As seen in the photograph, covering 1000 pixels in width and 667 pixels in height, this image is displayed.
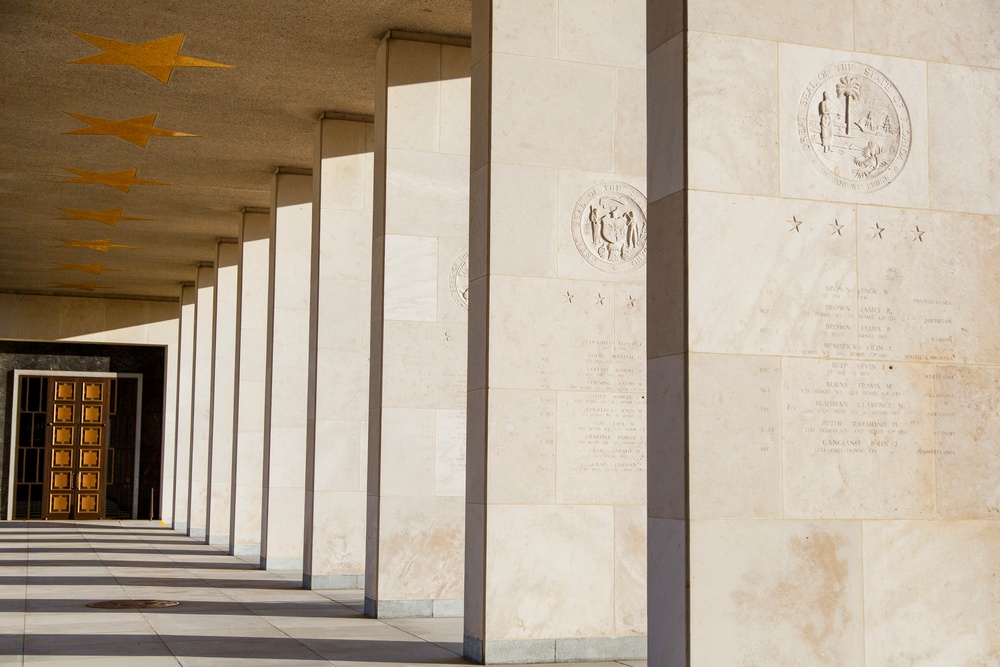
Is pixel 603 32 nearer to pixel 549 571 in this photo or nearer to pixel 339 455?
pixel 549 571

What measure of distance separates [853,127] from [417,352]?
586 centimetres

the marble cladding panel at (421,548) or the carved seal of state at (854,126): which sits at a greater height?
the carved seal of state at (854,126)

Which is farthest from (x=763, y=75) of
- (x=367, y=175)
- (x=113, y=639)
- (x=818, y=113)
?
(x=367, y=175)

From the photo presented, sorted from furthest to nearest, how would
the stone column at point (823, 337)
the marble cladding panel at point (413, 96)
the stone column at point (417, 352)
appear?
the marble cladding panel at point (413, 96) → the stone column at point (417, 352) → the stone column at point (823, 337)

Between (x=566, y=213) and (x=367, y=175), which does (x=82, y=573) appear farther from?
(x=566, y=213)

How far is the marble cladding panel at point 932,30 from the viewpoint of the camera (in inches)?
263

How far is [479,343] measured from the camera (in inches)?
354

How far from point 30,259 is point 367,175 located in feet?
49.0

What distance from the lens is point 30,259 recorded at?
27109 millimetres

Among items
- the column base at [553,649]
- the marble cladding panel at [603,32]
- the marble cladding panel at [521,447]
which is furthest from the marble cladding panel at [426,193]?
the column base at [553,649]

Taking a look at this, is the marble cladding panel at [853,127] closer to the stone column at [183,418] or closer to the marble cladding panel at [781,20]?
the marble cladding panel at [781,20]

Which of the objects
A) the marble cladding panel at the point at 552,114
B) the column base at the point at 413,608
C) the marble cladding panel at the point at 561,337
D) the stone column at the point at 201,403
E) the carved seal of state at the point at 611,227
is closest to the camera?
the marble cladding panel at the point at 561,337

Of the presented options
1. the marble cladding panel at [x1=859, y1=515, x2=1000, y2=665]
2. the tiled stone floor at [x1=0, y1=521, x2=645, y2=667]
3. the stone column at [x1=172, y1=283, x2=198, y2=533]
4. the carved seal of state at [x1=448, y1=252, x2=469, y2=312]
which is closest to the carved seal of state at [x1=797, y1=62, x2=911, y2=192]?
the marble cladding panel at [x1=859, y1=515, x2=1000, y2=665]

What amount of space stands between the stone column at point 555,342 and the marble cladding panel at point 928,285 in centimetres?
299
